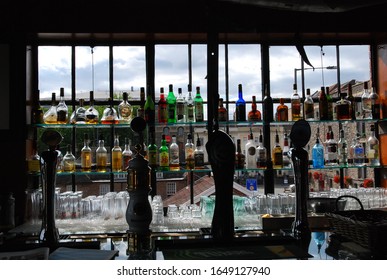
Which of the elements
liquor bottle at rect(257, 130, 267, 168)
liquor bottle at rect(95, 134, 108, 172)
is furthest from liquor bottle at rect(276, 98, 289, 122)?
liquor bottle at rect(95, 134, 108, 172)

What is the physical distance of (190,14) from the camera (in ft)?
9.15

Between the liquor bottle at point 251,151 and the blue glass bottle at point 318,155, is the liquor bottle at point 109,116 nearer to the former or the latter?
the liquor bottle at point 251,151

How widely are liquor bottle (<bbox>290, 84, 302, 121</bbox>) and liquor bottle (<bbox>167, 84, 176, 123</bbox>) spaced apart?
2.80 ft

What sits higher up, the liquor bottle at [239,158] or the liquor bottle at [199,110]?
the liquor bottle at [199,110]

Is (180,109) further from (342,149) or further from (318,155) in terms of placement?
(342,149)

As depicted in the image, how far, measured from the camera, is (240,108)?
9.81 ft

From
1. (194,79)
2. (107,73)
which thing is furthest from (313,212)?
(107,73)

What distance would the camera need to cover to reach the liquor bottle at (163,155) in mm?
2877

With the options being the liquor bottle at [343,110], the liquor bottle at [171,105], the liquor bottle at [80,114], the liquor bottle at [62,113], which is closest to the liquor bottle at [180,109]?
the liquor bottle at [171,105]

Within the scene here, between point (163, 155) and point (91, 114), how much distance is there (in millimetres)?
567

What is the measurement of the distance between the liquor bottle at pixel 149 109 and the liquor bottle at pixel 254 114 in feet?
2.23

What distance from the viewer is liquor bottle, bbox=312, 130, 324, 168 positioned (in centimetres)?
294

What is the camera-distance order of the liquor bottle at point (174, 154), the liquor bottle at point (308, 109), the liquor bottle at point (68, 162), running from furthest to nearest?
the liquor bottle at point (308, 109) < the liquor bottle at point (174, 154) < the liquor bottle at point (68, 162)

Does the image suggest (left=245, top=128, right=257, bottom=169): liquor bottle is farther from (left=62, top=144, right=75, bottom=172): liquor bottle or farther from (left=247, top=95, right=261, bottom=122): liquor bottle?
(left=62, top=144, right=75, bottom=172): liquor bottle
